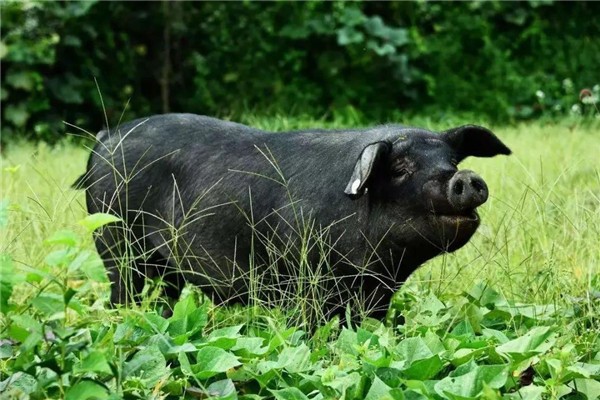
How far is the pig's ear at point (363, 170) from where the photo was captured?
391 centimetres

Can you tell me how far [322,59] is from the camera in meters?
10.7

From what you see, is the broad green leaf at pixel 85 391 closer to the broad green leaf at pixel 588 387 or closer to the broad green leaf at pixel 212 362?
the broad green leaf at pixel 212 362

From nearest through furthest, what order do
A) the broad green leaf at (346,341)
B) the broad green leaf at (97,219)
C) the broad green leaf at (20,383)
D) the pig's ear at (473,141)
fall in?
the broad green leaf at (97,219), the broad green leaf at (20,383), the broad green leaf at (346,341), the pig's ear at (473,141)

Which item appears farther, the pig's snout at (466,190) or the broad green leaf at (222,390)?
the pig's snout at (466,190)

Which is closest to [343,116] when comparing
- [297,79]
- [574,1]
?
[297,79]

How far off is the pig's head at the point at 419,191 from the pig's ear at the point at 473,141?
0.8 inches

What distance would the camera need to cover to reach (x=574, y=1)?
10992 millimetres

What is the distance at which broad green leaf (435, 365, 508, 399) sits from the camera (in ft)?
11.2

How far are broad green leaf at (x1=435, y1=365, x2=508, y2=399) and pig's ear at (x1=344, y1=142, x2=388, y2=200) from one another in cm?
75

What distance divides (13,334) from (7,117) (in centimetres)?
707

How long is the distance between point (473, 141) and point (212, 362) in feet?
4.94

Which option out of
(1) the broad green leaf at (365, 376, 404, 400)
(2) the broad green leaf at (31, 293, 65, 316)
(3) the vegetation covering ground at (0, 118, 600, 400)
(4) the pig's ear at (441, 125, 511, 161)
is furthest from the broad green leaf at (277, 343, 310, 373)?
(4) the pig's ear at (441, 125, 511, 161)

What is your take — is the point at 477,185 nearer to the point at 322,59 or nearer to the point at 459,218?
the point at 459,218

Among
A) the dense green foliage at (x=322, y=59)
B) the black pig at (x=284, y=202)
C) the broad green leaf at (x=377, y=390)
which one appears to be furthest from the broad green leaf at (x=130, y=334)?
the dense green foliage at (x=322, y=59)
